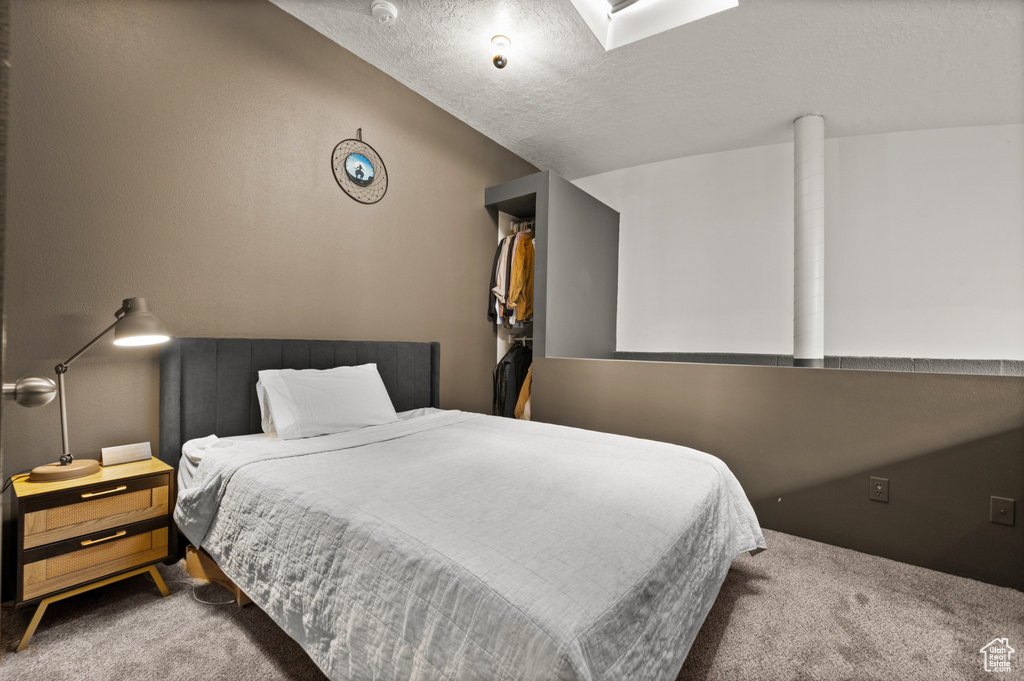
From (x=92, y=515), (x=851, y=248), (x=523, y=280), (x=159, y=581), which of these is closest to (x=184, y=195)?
(x=92, y=515)

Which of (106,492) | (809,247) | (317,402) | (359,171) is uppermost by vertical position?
(359,171)

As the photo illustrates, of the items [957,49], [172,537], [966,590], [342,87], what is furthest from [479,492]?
[957,49]

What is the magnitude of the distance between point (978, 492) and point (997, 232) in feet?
6.04

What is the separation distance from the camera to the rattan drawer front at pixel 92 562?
173 centimetres

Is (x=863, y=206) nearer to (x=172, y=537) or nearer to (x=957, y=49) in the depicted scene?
(x=957, y=49)

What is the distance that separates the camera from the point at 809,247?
3.32m

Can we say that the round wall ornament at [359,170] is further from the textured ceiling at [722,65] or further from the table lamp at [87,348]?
the table lamp at [87,348]

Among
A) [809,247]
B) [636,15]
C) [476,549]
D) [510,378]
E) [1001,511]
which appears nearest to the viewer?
[476,549]

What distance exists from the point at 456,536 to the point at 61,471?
1637 mm

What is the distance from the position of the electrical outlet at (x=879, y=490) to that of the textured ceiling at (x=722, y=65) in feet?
7.49

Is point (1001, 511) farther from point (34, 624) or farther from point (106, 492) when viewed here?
point (34, 624)

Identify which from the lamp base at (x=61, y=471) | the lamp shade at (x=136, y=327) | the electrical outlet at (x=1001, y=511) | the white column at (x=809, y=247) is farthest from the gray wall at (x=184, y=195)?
the electrical outlet at (x=1001, y=511)

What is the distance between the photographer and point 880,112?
324 centimetres

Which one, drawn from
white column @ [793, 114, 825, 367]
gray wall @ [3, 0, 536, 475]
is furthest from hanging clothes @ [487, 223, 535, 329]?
white column @ [793, 114, 825, 367]
